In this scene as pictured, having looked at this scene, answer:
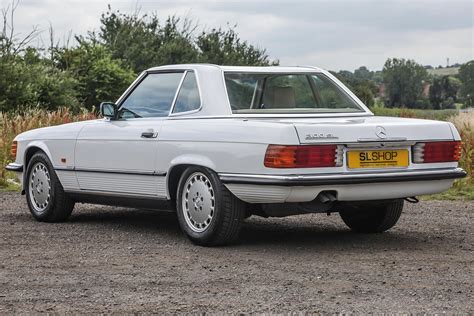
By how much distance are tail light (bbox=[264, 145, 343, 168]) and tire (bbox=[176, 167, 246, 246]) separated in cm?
56

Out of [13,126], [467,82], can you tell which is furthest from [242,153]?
[467,82]

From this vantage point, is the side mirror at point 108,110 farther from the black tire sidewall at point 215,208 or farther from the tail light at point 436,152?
the tail light at point 436,152

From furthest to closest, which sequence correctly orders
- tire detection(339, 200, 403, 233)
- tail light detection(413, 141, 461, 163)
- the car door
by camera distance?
tire detection(339, 200, 403, 233)
the car door
tail light detection(413, 141, 461, 163)

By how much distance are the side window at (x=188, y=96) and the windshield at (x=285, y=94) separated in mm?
280

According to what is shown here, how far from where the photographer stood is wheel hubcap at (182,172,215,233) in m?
7.74

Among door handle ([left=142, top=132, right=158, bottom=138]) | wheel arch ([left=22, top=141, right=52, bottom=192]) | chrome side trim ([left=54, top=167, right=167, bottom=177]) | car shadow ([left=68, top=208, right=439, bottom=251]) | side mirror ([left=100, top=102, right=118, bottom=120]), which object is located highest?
side mirror ([left=100, top=102, right=118, bottom=120])

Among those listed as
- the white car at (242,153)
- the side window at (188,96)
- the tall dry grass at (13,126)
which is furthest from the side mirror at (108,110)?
the tall dry grass at (13,126)

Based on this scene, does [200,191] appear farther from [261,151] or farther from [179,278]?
[179,278]

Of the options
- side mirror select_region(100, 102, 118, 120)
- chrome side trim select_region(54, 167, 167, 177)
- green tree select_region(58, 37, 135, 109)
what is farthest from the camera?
green tree select_region(58, 37, 135, 109)

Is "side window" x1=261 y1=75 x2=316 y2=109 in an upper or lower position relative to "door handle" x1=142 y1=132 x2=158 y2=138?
upper

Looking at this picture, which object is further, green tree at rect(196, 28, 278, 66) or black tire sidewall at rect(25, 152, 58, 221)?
green tree at rect(196, 28, 278, 66)

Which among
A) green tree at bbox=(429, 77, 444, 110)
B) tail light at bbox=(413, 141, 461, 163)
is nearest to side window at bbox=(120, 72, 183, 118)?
tail light at bbox=(413, 141, 461, 163)

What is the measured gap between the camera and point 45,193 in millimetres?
9641

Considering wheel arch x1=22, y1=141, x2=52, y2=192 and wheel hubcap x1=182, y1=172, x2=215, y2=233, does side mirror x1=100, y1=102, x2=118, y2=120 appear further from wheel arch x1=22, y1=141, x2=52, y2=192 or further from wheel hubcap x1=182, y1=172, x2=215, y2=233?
wheel hubcap x1=182, y1=172, x2=215, y2=233
